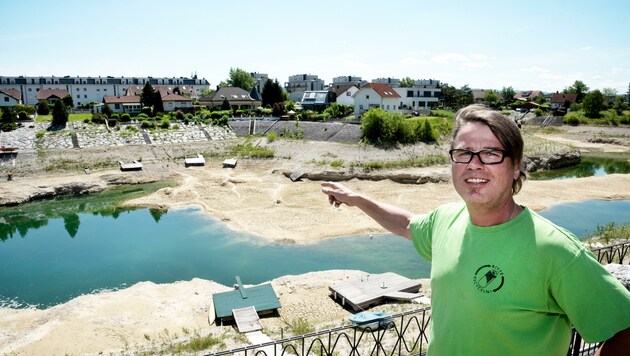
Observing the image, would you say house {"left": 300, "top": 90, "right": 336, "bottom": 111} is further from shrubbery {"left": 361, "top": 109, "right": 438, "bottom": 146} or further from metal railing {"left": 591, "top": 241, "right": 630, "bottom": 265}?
metal railing {"left": 591, "top": 241, "right": 630, "bottom": 265}

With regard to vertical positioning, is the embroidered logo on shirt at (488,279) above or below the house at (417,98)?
below

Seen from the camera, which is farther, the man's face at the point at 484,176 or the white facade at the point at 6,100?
the white facade at the point at 6,100

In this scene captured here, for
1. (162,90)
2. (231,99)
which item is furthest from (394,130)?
(162,90)

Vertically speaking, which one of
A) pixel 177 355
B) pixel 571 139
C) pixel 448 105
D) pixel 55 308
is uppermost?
pixel 448 105

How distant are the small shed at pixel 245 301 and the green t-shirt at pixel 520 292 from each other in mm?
13455

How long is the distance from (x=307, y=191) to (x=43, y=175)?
25.8m

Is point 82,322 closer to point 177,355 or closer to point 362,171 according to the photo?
point 177,355

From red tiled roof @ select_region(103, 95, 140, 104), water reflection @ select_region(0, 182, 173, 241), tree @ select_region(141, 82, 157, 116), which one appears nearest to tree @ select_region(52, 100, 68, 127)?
tree @ select_region(141, 82, 157, 116)

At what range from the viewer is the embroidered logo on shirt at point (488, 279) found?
8.20 feet

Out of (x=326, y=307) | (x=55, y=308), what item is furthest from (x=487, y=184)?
(x=55, y=308)

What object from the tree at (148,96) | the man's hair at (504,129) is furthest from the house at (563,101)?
the man's hair at (504,129)

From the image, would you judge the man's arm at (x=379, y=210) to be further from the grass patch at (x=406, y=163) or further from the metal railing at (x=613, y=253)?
the grass patch at (x=406, y=163)

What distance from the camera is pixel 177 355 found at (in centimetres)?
1084

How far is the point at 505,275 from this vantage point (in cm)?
247
